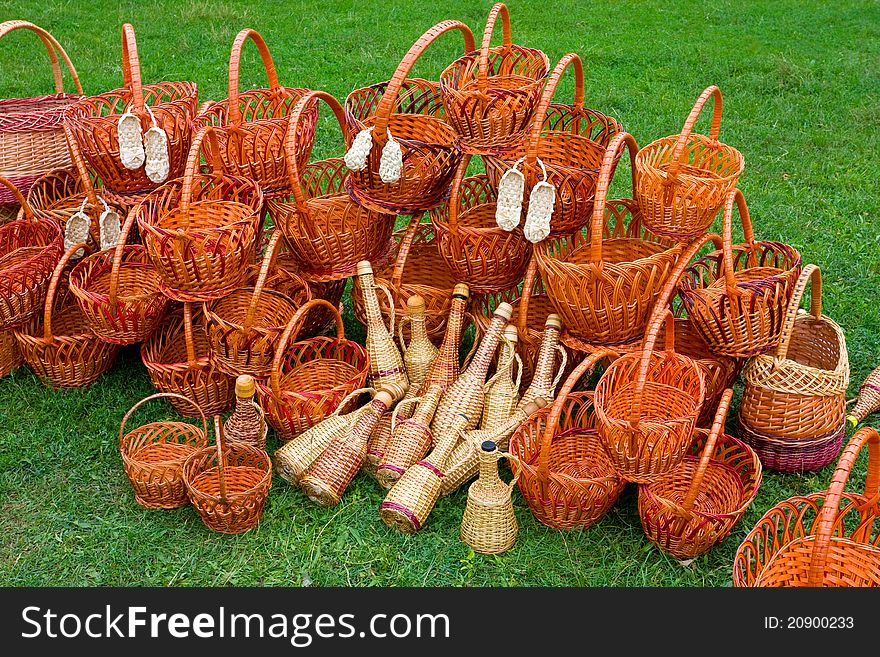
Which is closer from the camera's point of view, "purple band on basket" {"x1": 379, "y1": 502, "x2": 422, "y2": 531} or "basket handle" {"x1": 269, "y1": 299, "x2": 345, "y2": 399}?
"purple band on basket" {"x1": 379, "y1": 502, "x2": 422, "y2": 531}

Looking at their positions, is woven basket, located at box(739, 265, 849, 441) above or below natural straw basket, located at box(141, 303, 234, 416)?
above

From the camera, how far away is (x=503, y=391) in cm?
342

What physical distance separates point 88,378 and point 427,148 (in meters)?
1.84

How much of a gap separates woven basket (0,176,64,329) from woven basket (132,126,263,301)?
0.67 meters

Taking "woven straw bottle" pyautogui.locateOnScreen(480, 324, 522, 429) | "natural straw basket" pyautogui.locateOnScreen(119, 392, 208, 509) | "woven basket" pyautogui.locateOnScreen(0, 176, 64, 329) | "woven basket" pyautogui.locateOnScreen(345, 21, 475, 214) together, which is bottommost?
Answer: "natural straw basket" pyautogui.locateOnScreen(119, 392, 208, 509)

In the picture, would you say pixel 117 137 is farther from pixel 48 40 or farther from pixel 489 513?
pixel 489 513

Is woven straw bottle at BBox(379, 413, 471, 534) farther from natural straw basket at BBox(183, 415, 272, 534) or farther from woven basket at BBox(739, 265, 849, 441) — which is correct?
woven basket at BBox(739, 265, 849, 441)

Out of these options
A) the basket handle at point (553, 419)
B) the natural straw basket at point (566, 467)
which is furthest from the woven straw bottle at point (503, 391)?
the basket handle at point (553, 419)

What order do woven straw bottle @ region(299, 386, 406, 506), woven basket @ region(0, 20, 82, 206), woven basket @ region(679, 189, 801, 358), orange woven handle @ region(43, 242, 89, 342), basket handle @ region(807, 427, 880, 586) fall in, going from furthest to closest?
woven basket @ region(0, 20, 82, 206), orange woven handle @ region(43, 242, 89, 342), woven straw bottle @ region(299, 386, 406, 506), woven basket @ region(679, 189, 801, 358), basket handle @ region(807, 427, 880, 586)

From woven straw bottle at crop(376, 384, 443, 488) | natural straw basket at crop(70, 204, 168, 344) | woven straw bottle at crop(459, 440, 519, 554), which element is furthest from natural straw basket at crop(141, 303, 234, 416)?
woven straw bottle at crop(459, 440, 519, 554)

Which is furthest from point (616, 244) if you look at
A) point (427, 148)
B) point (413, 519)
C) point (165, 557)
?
point (165, 557)

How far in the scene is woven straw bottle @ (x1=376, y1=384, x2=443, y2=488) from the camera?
10.8ft

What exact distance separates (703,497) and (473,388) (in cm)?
93

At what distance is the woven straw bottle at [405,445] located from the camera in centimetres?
329
